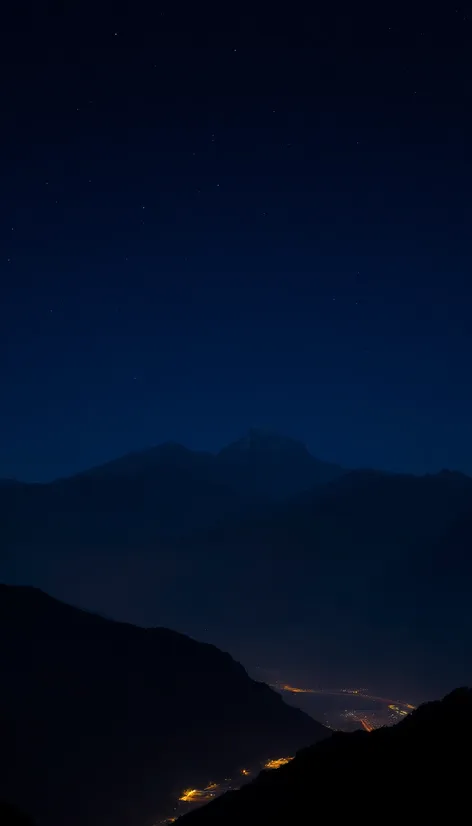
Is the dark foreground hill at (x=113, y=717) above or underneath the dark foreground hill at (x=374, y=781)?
underneath

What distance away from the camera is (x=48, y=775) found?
69.4m

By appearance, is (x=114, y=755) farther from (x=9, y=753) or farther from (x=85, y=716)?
(x=9, y=753)

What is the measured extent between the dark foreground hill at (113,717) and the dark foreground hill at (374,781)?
1705 inches

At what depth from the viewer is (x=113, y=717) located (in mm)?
81250

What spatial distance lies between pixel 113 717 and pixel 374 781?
61.5 meters

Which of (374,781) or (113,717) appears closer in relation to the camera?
(374,781)

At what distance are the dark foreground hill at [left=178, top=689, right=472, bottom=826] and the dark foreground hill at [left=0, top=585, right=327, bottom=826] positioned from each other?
142ft

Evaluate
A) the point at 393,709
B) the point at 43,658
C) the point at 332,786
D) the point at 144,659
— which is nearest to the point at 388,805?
the point at 332,786

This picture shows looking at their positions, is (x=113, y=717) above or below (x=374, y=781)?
below

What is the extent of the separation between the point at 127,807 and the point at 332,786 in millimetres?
51772

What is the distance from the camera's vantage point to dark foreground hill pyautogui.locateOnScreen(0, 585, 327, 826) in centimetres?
6950

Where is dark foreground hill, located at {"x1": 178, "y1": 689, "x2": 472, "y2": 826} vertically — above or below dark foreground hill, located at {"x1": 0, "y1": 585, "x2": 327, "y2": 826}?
above

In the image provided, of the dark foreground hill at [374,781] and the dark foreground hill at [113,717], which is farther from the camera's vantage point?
the dark foreground hill at [113,717]

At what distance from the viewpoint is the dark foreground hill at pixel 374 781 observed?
84.9 ft
